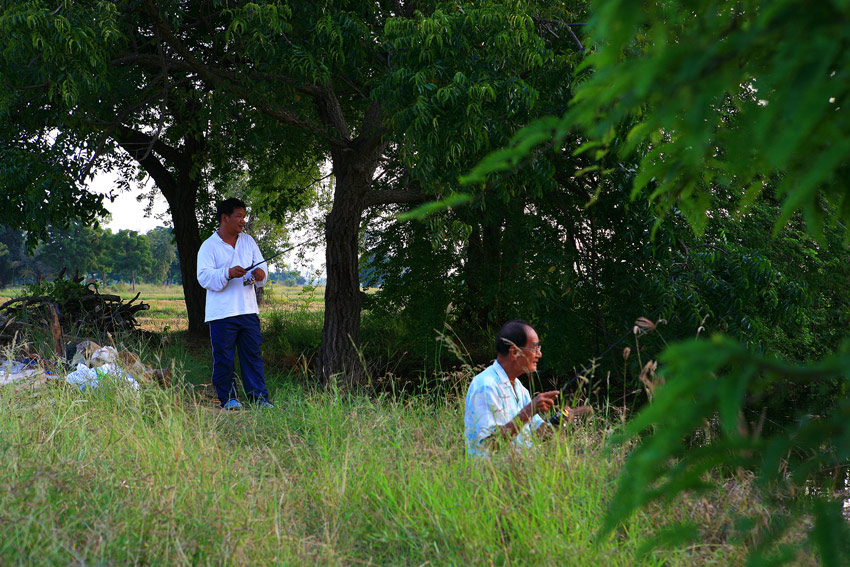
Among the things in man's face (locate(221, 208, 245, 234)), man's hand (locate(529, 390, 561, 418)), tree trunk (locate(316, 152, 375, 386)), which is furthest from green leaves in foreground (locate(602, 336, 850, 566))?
tree trunk (locate(316, 152, 375, 386))

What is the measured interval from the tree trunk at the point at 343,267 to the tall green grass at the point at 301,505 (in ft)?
20.0

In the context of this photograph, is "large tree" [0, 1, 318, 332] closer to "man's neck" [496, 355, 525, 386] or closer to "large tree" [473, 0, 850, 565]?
"man's neck" [496, 355, 525, 386]

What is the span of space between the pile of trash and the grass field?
126 cm

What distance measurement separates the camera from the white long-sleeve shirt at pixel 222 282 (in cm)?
712

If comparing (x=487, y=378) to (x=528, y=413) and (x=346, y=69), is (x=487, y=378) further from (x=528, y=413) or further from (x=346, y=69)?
(x=346, y=69)

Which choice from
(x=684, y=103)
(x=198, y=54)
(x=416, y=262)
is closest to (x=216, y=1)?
(x=198, y=54)

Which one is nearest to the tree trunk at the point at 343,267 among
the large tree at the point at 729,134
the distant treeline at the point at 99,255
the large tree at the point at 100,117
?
the large tree at the point at 100,117

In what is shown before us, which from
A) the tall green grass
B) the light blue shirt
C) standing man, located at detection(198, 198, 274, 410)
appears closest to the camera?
the tall green grass

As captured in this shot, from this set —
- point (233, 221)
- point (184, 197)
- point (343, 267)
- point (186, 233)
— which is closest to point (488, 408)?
point (233, 221)

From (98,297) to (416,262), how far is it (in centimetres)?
540

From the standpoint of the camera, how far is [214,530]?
10.4 feet

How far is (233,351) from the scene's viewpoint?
729 centimetres

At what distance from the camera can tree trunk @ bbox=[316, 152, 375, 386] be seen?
408 inches

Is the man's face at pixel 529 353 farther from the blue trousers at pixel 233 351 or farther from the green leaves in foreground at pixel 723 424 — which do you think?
the blue trousers at pixel 233 351
